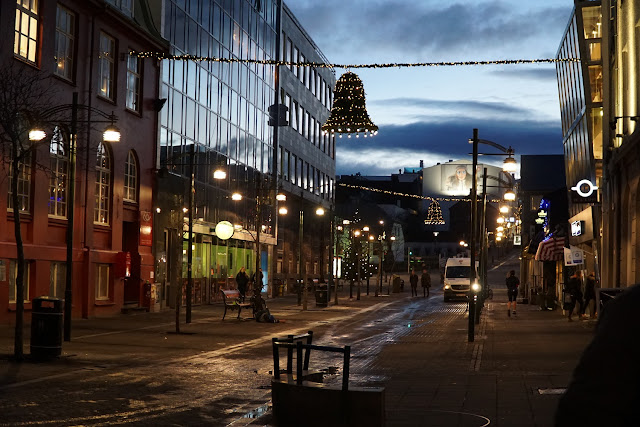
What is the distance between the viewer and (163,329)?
28.0 metres

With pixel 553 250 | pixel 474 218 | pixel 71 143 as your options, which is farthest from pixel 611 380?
pixel 553 250

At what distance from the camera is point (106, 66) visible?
112ft

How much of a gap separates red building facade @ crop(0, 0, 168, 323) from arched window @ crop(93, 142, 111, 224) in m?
0.03

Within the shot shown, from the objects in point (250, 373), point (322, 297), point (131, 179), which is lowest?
point (250, 373)

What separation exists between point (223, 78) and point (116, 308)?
16668 mm

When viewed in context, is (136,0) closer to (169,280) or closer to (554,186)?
(169,280)

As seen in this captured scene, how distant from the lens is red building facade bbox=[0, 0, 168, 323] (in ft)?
92.8

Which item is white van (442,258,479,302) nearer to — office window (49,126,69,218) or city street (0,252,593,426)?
city street (0,252,593,426)

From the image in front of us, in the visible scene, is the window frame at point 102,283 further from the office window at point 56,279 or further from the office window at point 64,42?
the office window at point 64,42

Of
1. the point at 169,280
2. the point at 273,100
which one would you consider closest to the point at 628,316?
the point at 169,280

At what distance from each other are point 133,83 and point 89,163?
5.42m

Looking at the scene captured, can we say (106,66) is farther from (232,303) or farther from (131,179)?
(232,303)

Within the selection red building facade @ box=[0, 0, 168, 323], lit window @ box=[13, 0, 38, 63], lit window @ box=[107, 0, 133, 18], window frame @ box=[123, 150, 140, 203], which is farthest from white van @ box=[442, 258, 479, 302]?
lit window @ box=[13, 0, 38, 63]

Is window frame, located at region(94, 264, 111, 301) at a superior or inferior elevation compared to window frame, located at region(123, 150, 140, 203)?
inferior
